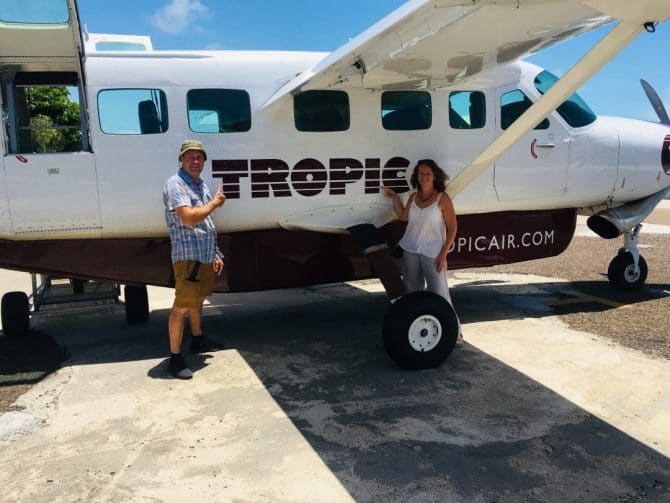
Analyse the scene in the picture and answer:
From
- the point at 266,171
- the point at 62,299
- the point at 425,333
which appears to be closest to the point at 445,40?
the point at 266,171

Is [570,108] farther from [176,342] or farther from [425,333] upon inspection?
[176,342]

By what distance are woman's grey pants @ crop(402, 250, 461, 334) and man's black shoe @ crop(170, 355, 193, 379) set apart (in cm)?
227

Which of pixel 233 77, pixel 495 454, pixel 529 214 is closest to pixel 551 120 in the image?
pixel 529 214

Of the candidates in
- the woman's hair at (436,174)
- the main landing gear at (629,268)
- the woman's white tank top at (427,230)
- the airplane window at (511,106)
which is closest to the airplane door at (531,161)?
the airplane window at (511,106)

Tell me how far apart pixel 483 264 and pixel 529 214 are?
90cm

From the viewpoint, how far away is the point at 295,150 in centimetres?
568

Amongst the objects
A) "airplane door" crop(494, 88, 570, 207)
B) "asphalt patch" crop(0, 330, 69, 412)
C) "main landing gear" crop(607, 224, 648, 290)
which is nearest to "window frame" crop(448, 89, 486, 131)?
"airplane door" crop(494, 88, 570, 207)

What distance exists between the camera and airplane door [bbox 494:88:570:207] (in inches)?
251

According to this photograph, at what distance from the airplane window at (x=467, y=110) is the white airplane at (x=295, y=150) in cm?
2

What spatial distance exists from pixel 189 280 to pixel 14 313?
2.64 meters

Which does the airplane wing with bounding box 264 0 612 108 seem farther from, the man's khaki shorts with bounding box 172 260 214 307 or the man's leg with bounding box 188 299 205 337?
the man's leg with bounding box 188 299 205 337

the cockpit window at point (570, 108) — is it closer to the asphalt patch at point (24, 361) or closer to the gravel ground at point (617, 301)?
the gravel ground at point (617, 301)

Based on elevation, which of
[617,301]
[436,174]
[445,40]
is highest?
[445,40]

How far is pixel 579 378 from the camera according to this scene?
4.71 meters
